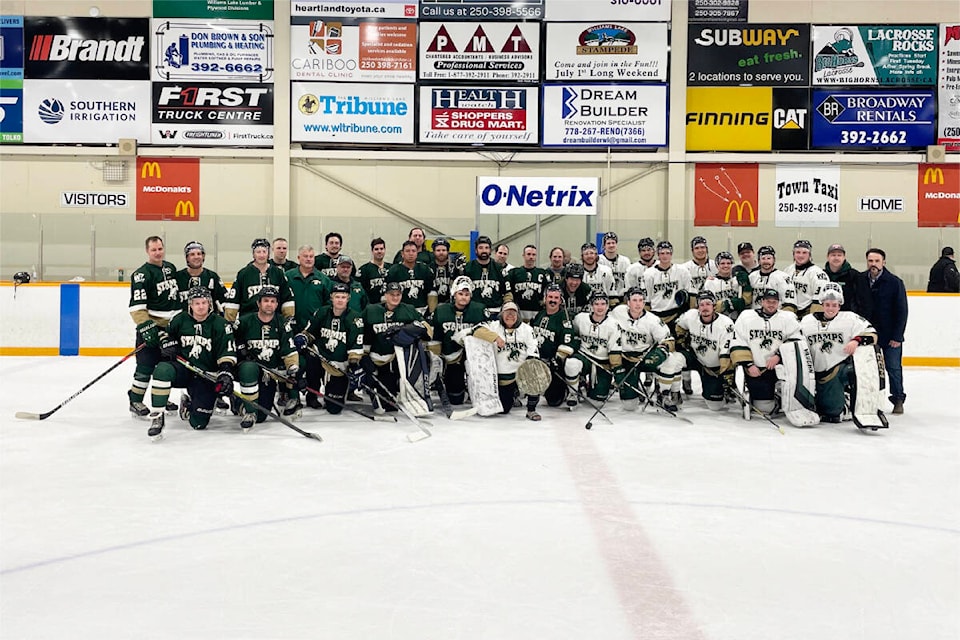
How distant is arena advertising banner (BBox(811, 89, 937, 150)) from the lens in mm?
12125

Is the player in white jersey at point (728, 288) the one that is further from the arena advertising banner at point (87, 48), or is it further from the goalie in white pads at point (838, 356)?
the arena advertising banner at point (87, 48)

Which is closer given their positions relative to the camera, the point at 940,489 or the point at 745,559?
the point at 745,559

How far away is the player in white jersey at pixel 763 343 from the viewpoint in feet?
19.4

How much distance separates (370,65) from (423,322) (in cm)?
722

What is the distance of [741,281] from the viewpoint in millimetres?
6926

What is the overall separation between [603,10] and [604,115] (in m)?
1.49

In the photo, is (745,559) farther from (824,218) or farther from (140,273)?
(824,218)

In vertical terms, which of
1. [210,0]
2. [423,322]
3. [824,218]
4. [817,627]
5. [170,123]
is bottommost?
[817,627]

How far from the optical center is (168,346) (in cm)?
520

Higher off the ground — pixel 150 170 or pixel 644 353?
pixel 150 170

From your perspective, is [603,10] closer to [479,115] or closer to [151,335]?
[479,115]

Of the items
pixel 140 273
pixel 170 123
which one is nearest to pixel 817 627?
pixel 140 273

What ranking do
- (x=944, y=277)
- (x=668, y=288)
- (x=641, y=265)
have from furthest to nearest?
(x=944, y=277) < (x=641, y=265) < (x=668, y=288)

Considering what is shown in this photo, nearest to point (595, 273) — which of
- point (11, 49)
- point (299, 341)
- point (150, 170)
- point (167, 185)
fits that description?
point (299, 341)
